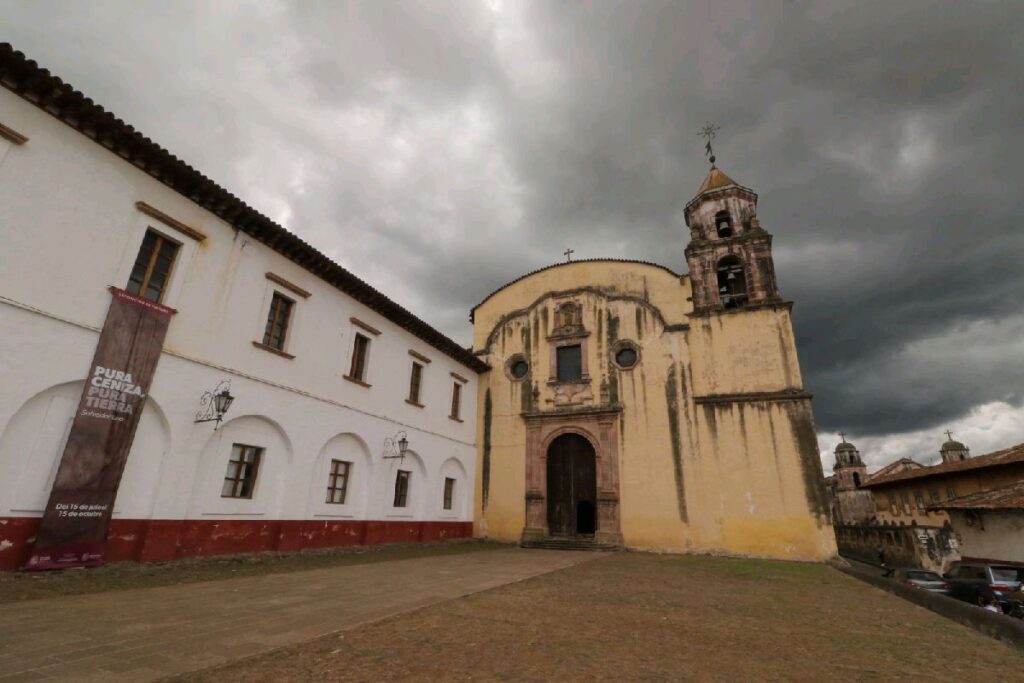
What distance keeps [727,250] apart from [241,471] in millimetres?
17325

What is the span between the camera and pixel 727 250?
17.8 meters

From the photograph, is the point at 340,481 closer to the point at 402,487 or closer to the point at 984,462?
the point at 402,487

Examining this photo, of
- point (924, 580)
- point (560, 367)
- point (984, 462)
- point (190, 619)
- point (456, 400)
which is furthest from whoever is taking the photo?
point (984, 462)

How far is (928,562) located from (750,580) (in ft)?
49.0

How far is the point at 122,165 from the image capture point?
27.4 ft

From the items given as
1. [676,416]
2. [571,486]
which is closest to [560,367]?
[571,486]

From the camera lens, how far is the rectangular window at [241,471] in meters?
9.63

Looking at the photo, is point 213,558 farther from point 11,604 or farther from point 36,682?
point 36,682

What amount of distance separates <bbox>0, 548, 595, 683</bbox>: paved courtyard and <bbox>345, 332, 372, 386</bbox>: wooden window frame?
5773 mm

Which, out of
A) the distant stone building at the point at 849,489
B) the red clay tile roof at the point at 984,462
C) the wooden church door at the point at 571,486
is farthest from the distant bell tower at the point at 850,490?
the wooden church door at the point at 571,486

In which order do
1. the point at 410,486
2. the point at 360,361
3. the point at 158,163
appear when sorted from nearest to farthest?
the point at 158,163 → the point at 360,361 → the point at 410,486

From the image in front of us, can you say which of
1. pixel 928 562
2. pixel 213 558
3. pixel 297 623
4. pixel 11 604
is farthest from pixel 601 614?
pixel 928 562

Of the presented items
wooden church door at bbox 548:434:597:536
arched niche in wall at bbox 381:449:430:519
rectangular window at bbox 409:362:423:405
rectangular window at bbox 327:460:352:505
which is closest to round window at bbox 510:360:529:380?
wooden church door at bbox 548:434:597:536

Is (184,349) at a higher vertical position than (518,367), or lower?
lower
